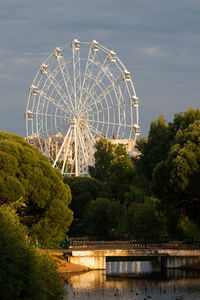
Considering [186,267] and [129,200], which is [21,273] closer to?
[186,267]

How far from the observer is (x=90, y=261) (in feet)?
157

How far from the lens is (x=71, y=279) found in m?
42.8

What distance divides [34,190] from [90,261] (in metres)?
6.83

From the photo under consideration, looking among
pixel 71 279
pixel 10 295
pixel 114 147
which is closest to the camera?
pixel 10 295

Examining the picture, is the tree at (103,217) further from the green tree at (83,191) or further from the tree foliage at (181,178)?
the tree foliage at (181,178)

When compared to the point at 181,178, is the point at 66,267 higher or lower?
lower

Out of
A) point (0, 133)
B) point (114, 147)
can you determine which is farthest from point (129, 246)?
point (114, 147)

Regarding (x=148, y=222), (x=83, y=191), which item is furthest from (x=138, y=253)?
(x=83, y=191)

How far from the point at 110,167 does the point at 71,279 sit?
3447cm

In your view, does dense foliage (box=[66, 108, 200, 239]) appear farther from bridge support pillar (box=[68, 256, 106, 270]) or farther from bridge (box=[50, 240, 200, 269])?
bridge support pillar (box=[68, 256, 106, 270])

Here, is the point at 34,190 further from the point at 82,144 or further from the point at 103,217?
the point at 82,144

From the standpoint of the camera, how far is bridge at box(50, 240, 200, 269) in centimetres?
4709

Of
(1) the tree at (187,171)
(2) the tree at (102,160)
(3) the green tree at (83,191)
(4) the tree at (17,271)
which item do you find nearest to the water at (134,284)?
(1) the tree at (187,171)

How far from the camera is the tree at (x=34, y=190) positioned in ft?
143
